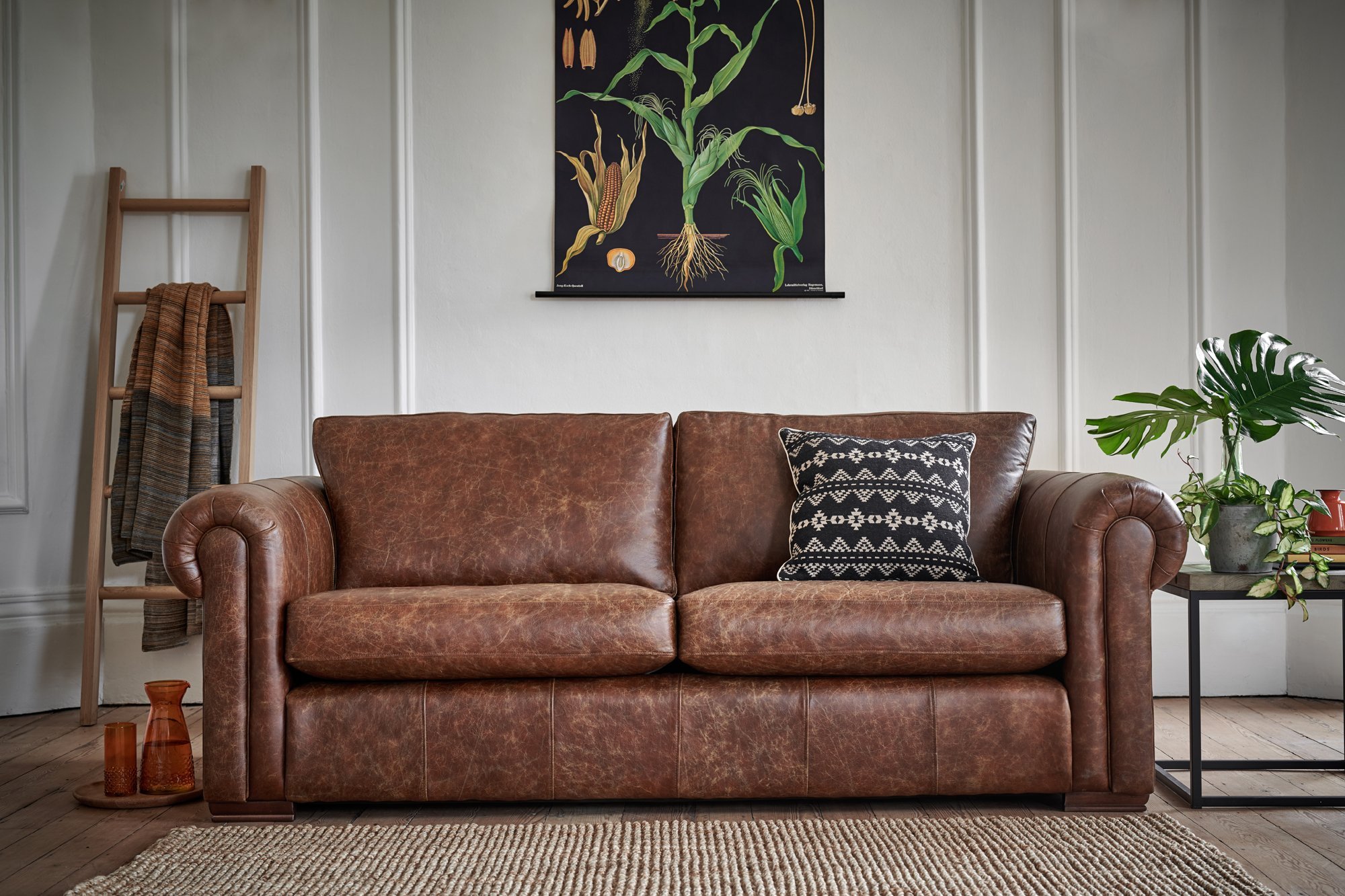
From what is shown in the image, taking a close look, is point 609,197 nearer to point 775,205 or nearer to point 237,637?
point 775,205

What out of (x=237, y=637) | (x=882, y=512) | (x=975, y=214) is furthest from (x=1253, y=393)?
(x=237, y=637)

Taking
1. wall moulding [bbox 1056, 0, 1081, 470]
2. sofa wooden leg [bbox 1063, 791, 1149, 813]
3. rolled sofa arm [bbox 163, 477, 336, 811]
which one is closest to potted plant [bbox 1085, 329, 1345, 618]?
sofa wooden leg [bbox 1063, 791, 1149, 813]

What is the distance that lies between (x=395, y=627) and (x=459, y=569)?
1.57 ft

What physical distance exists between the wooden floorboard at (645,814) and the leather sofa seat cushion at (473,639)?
1.00 ft

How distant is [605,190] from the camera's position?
342 cm

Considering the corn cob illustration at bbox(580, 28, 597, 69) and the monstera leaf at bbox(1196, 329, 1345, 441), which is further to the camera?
the corn cob illustration at bbox(580, 28, 597, 69)

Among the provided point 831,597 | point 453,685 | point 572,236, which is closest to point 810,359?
point 572,236

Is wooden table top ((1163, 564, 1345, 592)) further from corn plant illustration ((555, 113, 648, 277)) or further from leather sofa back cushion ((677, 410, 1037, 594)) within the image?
corn plant illustration ((555, 113, 648, 277))

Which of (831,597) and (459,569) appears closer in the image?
(831,597)

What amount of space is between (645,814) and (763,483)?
36.3 inches

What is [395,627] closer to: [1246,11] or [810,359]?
[810,359]

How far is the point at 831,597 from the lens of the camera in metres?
2.21

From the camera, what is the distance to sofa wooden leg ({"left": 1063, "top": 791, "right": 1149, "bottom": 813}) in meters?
2.17

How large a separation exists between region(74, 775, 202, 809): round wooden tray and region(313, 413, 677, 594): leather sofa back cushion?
1.93ft
